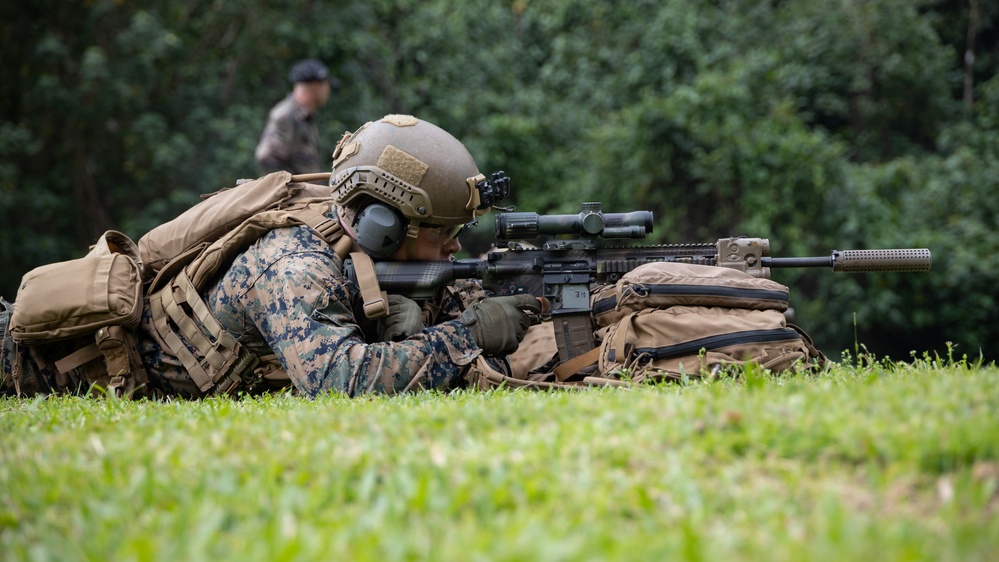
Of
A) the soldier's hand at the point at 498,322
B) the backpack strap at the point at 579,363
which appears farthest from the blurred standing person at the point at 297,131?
the backpack strap at the point at 579,363

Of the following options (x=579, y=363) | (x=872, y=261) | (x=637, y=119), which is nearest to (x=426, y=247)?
(x=579, y=363)

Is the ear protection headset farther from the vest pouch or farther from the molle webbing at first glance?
the vest pouch

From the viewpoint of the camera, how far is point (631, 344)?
498cm

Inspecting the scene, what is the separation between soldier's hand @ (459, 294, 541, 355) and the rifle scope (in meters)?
0.35

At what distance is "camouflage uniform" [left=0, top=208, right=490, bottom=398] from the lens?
469cm

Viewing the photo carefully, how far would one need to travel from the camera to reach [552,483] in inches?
104

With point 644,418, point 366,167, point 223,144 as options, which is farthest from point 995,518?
point 223,144

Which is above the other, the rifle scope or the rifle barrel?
the rifle scope

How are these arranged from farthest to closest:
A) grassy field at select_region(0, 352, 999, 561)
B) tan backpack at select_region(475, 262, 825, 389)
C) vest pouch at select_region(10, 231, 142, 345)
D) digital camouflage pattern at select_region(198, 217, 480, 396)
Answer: vest pouch at select_region(10, 231, 142, 345)
tan backpack at select_region(475, 262, 825, 389)
digital camouflage pattern at select_region(198, 217, 480, 396)
grassy field at select_region(0, 352, 999, 561)

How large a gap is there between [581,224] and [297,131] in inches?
229

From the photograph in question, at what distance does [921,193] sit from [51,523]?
1299 cm

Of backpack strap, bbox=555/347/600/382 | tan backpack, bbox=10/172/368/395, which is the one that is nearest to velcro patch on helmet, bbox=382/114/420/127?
tan backpack, bbox=10/172/368/395

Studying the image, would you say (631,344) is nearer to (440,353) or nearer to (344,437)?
(440,353)

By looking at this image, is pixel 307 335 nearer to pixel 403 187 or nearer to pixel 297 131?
pixel 403 187
